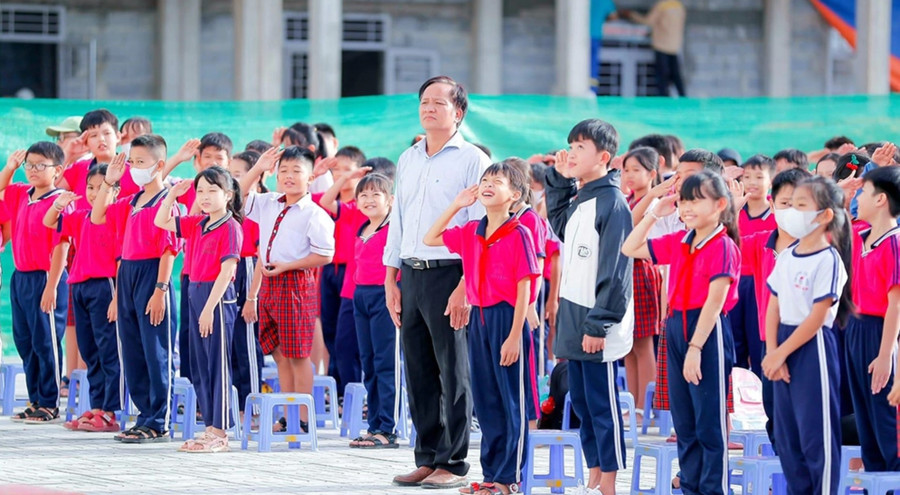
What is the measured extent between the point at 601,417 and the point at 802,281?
43.9 inches

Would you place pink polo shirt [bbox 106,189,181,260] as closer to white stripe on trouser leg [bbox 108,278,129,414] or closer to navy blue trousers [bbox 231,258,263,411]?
white stripe on trouser leg [bbox 108,278,129,414]

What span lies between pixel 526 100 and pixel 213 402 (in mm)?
5448

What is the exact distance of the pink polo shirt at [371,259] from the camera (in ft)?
29.4

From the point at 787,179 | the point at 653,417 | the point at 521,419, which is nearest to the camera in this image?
the point at 521,419

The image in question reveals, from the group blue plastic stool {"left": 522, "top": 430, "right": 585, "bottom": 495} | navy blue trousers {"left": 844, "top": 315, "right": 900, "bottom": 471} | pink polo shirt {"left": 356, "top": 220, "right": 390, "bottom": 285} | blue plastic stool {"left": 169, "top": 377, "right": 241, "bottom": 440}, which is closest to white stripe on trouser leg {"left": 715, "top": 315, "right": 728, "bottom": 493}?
navy blue trousers {"left": 844, "top": 315, "right": 900, "bottom": 471}

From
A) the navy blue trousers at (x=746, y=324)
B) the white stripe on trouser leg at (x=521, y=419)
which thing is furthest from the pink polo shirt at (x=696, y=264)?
the navy blue trousers at (x=746, y=324)

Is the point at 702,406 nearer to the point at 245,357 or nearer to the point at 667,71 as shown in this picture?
the point at 245,357

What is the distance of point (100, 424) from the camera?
9.09 m

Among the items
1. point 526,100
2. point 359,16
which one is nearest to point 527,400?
point 526,100

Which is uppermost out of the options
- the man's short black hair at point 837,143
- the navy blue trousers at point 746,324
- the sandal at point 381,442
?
the man's short black hair at point 837,143

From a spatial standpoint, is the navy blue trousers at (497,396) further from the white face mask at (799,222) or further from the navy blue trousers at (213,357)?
the navy blue trousers at (213,357)

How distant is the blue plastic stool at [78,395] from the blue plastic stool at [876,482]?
203 inches

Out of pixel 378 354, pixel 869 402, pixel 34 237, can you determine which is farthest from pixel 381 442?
pixel 869 402

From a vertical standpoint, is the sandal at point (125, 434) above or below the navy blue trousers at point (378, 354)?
below
